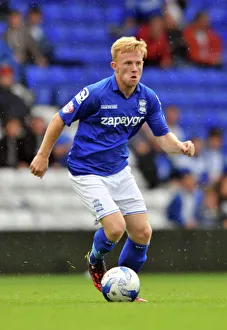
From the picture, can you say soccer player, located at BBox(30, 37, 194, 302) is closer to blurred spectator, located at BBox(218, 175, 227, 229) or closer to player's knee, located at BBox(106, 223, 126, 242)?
player's knee, located at BBox(106, 223, 126, 242)

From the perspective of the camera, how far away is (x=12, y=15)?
13680 mm

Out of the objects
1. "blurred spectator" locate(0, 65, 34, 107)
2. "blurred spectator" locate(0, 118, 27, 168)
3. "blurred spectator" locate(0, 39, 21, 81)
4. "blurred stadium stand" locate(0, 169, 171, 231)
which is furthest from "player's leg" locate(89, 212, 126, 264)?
"blurred spectator" locate(0, 39, 21, 81)

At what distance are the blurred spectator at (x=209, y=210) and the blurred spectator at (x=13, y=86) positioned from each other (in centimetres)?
265

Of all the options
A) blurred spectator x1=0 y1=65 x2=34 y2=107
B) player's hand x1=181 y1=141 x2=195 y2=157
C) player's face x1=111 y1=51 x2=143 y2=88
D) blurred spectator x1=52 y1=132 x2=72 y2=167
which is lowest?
blurred spectator x1=52 y1=132 x2=72 y2=167

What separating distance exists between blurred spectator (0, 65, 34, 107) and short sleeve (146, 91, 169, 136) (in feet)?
17.3

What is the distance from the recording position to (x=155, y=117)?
747cm

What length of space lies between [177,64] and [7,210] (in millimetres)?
4302

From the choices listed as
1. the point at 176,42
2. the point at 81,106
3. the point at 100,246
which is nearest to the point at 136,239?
the point at 100,246

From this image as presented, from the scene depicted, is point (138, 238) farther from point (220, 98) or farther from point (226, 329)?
point (220, 98)

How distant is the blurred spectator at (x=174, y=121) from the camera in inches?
535

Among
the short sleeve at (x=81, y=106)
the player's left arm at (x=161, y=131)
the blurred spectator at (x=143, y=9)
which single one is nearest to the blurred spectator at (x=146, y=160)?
the blurred spectator at (x=143, y=9)

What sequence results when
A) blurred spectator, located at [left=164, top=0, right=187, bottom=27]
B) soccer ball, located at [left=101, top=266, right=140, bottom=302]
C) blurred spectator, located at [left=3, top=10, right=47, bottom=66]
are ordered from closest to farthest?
soccer ball, located at [left=101, top=266, right=140, bottom=302]
blurred spectator, located at [left=3, top=10, right=47, bottom=66]
blurred spectator, located at [left=164, top=0, right=187, bottom=27]

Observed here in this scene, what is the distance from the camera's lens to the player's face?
7.07 meters

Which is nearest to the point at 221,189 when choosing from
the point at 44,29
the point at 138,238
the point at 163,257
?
the point at 163,257
